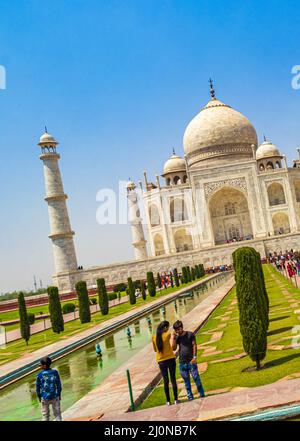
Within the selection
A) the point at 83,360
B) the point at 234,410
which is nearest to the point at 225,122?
the point at 83,360

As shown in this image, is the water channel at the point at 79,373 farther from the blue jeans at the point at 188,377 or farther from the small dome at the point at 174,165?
the small dome at the point at 174,165

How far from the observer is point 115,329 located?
11.8m

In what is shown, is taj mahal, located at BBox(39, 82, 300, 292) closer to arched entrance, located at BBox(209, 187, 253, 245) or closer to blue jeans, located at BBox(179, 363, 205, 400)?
A: arched entrance, located at BBox(209, 187, 253, 245)

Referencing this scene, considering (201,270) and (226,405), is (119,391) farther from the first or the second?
(201,270)

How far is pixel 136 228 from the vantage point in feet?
117

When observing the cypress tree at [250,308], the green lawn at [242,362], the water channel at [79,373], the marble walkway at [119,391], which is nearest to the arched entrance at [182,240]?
the water channel at [79,373]

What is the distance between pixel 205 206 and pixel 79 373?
2770 cm

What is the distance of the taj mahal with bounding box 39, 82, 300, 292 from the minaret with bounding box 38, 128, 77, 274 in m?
0.06

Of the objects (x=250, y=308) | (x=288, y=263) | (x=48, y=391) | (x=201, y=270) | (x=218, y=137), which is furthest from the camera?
(x=218, y=137)

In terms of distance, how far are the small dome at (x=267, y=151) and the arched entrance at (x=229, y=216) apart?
417 centimetres

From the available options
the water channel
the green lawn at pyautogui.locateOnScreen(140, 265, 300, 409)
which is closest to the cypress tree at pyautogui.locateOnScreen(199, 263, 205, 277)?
the water channel

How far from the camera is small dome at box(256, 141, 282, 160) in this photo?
37500 millimetres

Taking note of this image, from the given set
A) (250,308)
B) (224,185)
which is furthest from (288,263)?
(224,185)
